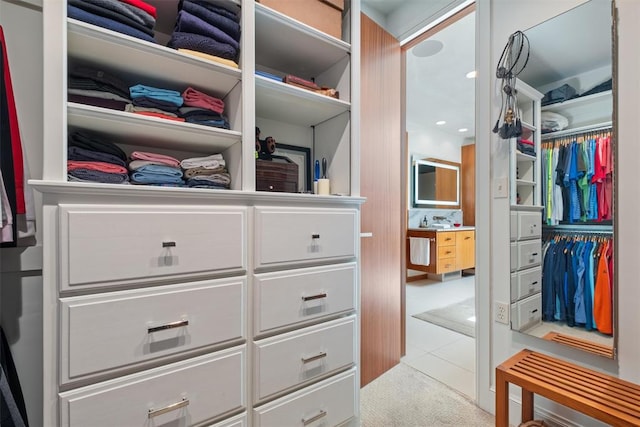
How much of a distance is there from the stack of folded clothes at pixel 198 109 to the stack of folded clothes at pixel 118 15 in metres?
0.21

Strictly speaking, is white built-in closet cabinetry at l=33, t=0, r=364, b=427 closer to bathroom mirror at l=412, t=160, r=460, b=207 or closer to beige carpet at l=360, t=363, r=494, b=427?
beige carpet at l=360, t=363, r=494, b=427

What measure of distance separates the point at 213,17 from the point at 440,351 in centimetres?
272

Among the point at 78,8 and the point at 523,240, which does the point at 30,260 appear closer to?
the point at 78,8

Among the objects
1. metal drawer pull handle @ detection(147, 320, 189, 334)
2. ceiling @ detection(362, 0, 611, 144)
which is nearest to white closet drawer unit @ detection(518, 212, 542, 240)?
ceiling @ detection(362, 0, 611, 144)

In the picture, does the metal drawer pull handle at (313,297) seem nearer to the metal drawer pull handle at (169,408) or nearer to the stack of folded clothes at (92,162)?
the metal drawer pull handle at (169,408)

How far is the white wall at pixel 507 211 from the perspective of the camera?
3.95 ft

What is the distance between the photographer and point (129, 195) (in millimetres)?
844

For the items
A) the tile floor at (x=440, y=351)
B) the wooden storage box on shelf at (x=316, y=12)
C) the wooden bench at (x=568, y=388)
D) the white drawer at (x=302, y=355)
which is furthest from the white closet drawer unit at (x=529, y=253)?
the wooden storage box on shelf at (x=316, y=12)

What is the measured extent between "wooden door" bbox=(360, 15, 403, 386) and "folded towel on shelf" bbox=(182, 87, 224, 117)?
1019 mm

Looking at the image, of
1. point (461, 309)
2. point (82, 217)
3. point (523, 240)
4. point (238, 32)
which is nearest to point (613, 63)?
point (523, 240)

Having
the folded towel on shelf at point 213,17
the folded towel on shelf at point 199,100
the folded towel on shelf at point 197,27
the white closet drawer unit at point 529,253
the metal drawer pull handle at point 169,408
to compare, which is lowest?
the metal drawer pull handle at point 169,408

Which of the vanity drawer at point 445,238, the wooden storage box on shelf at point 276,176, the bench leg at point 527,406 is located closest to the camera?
the wooden storage box on shelf at point 276,176

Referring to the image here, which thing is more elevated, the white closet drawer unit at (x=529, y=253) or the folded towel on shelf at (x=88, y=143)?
the folded towel on shelf at (x=88, y=143)

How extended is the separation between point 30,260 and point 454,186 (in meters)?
5.74
